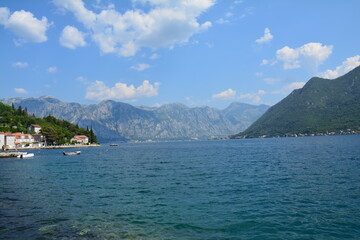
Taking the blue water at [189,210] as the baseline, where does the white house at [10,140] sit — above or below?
above

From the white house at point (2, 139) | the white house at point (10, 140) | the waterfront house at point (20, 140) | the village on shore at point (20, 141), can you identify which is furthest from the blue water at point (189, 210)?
the white house at point (10, 140)

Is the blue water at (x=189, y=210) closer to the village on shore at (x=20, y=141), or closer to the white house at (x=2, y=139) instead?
the village on shore at (x=20, y=141)

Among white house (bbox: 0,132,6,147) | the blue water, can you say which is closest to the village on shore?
white house (bbox: 0,132,6,147)

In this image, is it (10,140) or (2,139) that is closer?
(2,139)

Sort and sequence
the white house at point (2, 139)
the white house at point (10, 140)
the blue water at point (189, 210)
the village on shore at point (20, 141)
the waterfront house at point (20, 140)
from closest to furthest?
1. the blue water at point (189, 210)
2. the white house at point (2, 139)
3. the village on shore at point (20, 141)
4. the waterfront house at point (20, 140)
5. the white house at point (10, 140)

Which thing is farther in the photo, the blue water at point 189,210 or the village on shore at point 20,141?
the village on shore at point 20,141

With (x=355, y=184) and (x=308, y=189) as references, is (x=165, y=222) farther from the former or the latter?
(x=355, y=184)

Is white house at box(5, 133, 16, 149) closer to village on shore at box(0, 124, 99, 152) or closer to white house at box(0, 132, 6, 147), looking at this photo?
village on shore at box(0, 124, 99, 152)

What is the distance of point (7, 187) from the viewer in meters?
34.9

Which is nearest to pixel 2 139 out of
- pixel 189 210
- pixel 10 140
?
pixel 10 140

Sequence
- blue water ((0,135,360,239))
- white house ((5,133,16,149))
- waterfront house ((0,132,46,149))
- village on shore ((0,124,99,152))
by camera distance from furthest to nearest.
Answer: white house ((5,133,16,149))
waterfront house ((0,132,46,149))
village on shore ((0,124,99,152))
blue water ((0,135,360,239))

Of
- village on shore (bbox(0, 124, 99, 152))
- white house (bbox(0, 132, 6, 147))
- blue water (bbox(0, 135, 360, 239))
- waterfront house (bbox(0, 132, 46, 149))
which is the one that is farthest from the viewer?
waterfront house (bbox(0, 132, 46, 149))

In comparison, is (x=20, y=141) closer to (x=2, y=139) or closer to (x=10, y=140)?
(x=10, y=140)

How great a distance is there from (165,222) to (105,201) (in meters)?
9.65
